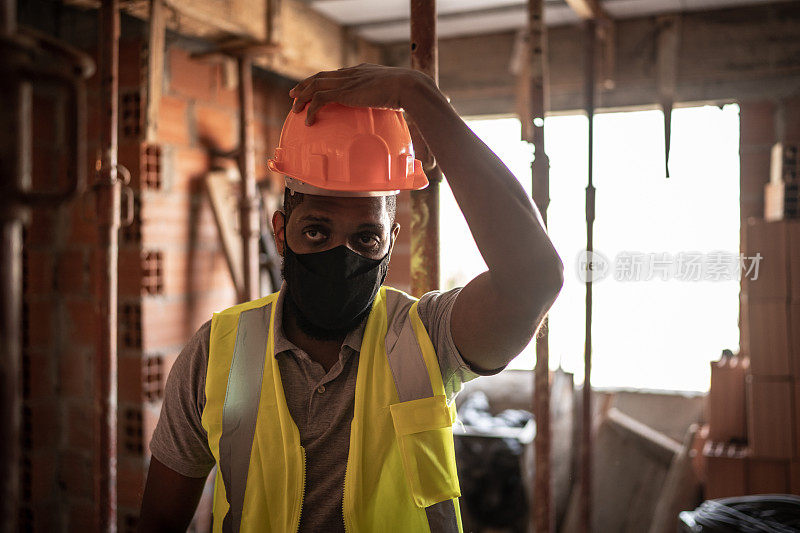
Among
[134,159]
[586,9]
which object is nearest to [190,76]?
[134,159]

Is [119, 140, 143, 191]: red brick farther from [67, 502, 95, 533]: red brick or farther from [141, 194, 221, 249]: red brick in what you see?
[67, 502, 95, 533]: red brick

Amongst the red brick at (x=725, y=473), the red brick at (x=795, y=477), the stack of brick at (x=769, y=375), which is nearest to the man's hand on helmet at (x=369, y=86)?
the stack of brick at (x=769, y=375)

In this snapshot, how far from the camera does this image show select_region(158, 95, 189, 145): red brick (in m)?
3.44

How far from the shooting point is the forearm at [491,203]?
4.15 feet

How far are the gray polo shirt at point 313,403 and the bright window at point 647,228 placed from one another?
9.78 feet

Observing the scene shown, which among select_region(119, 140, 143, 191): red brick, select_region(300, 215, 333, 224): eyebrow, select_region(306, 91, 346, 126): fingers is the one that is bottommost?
select_region(300, 215, 333, 224): eyebrow

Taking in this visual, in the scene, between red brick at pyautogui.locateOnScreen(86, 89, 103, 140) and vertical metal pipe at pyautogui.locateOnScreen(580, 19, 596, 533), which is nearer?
vertical metal pipe at pyautogui.locateOnScreen(580, 19, 596, 533)

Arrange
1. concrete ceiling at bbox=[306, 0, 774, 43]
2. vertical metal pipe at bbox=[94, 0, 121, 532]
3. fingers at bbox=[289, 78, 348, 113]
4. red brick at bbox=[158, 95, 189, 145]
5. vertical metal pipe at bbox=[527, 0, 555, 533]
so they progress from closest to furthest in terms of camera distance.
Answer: fingers at bbox=[289, 78, 348, 113] → vertical metal pipe at bbox=[527, 0, 555, 533] → vertical metal pipe at bbox=[94, 0, 121, 532] → red brick at bbox=[158, 95, 189, 145] → concrete ceiling at bbox=[306, 0, 774, 43]

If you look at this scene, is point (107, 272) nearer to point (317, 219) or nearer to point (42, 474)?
point (317, 219)

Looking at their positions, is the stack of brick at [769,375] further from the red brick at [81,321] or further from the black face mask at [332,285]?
the red brick at [81,321]

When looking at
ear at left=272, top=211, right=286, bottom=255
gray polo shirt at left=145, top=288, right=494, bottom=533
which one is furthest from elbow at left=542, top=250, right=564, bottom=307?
ear at left=272, top=211, right=286, bottom=255

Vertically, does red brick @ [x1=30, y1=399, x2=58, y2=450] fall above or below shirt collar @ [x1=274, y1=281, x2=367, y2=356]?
below

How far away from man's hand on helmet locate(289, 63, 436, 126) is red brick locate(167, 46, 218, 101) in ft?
7.93

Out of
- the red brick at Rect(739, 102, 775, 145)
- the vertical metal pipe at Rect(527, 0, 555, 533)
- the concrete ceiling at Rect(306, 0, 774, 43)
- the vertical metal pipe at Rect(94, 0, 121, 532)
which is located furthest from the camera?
the red brick at Rect(739, 102, 775, 145)
